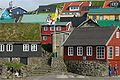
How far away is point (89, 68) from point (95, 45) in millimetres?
3038

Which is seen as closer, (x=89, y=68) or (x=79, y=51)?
(x=89, y=68)

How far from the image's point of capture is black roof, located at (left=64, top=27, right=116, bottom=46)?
184ft

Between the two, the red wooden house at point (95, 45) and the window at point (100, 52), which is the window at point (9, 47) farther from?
the window at point (100, 52)

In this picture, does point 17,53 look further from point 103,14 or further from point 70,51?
point 103,14

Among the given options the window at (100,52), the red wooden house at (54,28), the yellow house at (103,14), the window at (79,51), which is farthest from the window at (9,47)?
the yellow house at (103,14)

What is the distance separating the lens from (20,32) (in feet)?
208

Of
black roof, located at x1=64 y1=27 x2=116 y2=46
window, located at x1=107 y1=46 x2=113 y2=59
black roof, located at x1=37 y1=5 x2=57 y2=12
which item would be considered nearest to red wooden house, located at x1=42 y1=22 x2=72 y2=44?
black roof, located at x1=64 y1=27 x2=116 y2=46

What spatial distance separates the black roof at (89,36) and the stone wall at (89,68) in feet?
8.26

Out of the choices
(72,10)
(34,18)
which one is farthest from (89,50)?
(72,10)

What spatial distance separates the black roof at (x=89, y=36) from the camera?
55969 millimetres

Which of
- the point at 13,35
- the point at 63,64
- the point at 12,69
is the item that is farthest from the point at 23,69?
the point at 13,35

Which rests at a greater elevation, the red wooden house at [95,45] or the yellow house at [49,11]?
the yellow house at [49,11]

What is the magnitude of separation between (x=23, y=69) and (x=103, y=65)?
956cm

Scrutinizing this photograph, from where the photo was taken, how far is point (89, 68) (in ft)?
178
